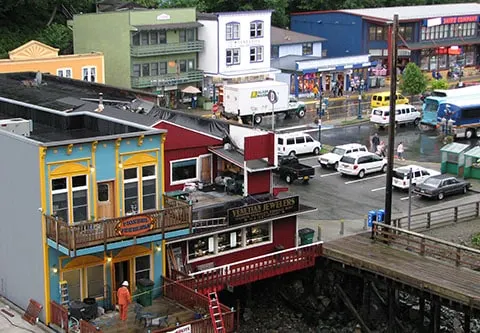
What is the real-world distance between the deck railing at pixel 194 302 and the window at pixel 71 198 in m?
4.16

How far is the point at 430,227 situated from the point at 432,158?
64.5ft

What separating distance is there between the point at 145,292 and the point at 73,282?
2524mm

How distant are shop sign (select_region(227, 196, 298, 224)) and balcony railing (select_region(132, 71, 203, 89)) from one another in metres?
37.9

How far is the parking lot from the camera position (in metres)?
46.2

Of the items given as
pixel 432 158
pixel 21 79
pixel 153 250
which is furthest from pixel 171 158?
pixel 432 158

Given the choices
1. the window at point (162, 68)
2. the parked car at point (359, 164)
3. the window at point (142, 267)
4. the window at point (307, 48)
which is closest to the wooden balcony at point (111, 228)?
the window at point (142, 267)

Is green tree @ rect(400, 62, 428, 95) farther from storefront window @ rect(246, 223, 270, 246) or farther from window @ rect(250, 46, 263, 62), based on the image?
storefront window @ rect(246, 223, 270, 246)

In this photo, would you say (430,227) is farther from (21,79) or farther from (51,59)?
(51,59)

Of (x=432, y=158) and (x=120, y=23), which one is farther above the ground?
(x=120, y=23)

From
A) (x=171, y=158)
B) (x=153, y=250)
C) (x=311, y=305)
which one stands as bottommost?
(x=311, y=305)

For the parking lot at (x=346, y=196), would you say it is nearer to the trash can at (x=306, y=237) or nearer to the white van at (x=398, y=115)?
the trash can at (x=306, y=237)

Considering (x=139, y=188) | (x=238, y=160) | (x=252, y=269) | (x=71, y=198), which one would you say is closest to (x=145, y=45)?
(x=238, y=160)

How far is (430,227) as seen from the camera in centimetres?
4116

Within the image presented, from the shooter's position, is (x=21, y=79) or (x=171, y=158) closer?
(x=171, y=158)
